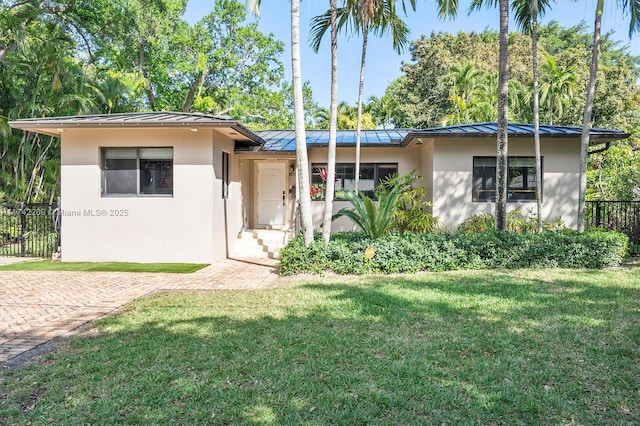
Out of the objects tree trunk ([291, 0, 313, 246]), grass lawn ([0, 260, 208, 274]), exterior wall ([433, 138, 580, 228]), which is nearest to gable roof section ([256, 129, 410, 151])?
exterior wall ([433, 138, 580, 228])

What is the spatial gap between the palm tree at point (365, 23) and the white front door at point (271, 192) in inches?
113

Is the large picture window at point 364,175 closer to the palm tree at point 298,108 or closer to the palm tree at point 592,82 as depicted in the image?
the palm tree at point 298,108

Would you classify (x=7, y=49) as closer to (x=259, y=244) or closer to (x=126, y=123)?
(x=126, y=123)

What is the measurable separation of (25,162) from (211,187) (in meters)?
8.54

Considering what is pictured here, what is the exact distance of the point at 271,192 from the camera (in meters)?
13.8

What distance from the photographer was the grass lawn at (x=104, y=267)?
8.99m

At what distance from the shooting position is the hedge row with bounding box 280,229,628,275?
27.1 feet

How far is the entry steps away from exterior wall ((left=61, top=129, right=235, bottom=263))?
1404 millimetres

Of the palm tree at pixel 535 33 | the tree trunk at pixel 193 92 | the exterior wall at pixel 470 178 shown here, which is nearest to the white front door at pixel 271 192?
the exterior wall at pixel 470 178

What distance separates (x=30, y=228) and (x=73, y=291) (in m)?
5.63

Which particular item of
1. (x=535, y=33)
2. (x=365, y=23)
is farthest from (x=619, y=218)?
→ (x=365, y=23)

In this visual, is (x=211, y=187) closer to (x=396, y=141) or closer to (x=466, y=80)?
(x=396, y=141)

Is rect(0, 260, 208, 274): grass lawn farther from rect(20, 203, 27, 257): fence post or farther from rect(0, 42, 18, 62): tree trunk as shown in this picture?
rect(0, 42, 18, 62): tree trunk

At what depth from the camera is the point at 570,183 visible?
11086 mm
